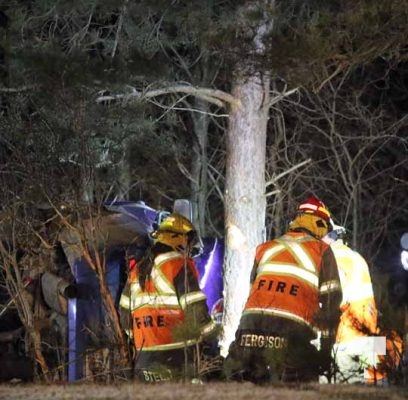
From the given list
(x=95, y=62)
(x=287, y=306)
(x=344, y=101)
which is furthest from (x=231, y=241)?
(x=344, y=101)

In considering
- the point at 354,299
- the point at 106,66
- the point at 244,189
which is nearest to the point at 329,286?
the point at 354,299

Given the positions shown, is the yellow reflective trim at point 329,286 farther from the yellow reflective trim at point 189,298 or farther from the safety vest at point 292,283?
the yellow reflective trim at point 189,298

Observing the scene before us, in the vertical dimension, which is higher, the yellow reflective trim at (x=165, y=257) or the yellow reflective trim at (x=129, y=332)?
the yellow reflective trim at (x=165, y=257)

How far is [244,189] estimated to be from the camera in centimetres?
977

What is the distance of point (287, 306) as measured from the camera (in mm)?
6102

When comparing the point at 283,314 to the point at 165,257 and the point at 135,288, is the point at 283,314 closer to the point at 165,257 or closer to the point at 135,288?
the point at 165,257

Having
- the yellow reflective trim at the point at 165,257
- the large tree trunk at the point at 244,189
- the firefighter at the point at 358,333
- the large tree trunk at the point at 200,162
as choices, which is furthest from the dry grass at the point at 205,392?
the large tree trunk at the point at 200,162

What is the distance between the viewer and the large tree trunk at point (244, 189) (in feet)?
31.8

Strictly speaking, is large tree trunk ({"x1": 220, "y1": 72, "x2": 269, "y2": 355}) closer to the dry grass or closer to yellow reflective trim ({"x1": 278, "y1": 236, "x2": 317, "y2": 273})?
yellow reflective trim ({"x1": 278, "y1": 236, "x2": 317, "y2": 273})

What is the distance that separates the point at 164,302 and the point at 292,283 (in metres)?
1.18

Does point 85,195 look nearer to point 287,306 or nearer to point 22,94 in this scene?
point 22,94

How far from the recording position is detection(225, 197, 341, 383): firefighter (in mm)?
5988

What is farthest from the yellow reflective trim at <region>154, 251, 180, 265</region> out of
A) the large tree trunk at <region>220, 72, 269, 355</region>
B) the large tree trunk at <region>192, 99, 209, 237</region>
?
the large tree trunk at <region>192, 99, 209, 237</region>

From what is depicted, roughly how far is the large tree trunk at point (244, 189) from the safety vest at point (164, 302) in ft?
9.21
